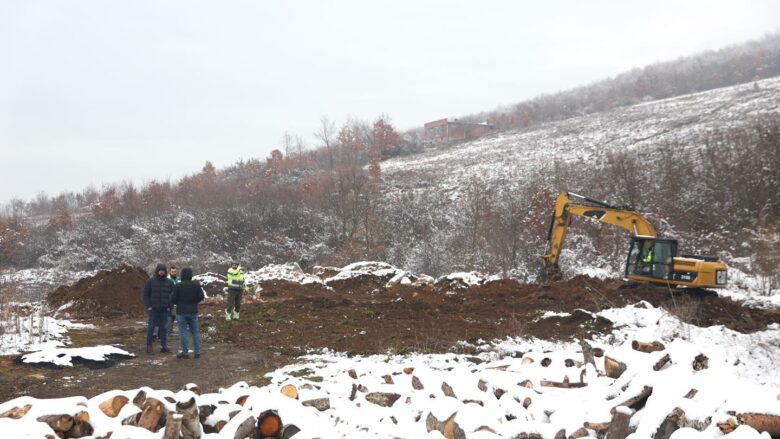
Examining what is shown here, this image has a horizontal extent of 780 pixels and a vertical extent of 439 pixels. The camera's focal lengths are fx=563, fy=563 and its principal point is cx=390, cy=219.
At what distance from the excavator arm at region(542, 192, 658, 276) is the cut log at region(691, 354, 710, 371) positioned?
10737 millimetres

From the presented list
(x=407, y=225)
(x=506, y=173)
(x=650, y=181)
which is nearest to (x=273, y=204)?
(x=407, y=225)

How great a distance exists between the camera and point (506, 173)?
4044 centimetres

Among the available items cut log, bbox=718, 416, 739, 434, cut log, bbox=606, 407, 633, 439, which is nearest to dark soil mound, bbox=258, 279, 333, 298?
cut log, bbox=606, 407, 633, 439

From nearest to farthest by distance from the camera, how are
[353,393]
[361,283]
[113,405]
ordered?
[113,405] → [353,393] → [361,283]

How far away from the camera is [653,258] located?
1495 cm

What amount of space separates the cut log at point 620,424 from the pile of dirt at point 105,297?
14.6 m

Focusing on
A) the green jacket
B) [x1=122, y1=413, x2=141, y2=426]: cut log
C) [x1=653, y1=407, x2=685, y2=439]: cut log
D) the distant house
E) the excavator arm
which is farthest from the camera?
the distant house

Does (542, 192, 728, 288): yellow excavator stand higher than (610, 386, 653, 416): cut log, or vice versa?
(610, 386, 653, 416): cut log

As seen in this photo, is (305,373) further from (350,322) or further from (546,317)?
(546,317)

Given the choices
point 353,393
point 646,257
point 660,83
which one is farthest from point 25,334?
point 660,83

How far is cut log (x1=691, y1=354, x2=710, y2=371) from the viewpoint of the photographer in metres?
5.21

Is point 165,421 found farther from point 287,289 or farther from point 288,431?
point 287,289

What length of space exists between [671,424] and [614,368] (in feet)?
5.06

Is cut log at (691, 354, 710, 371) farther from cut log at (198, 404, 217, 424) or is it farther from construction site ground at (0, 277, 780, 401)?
construction site ground at (0, 277, 780, 401)
